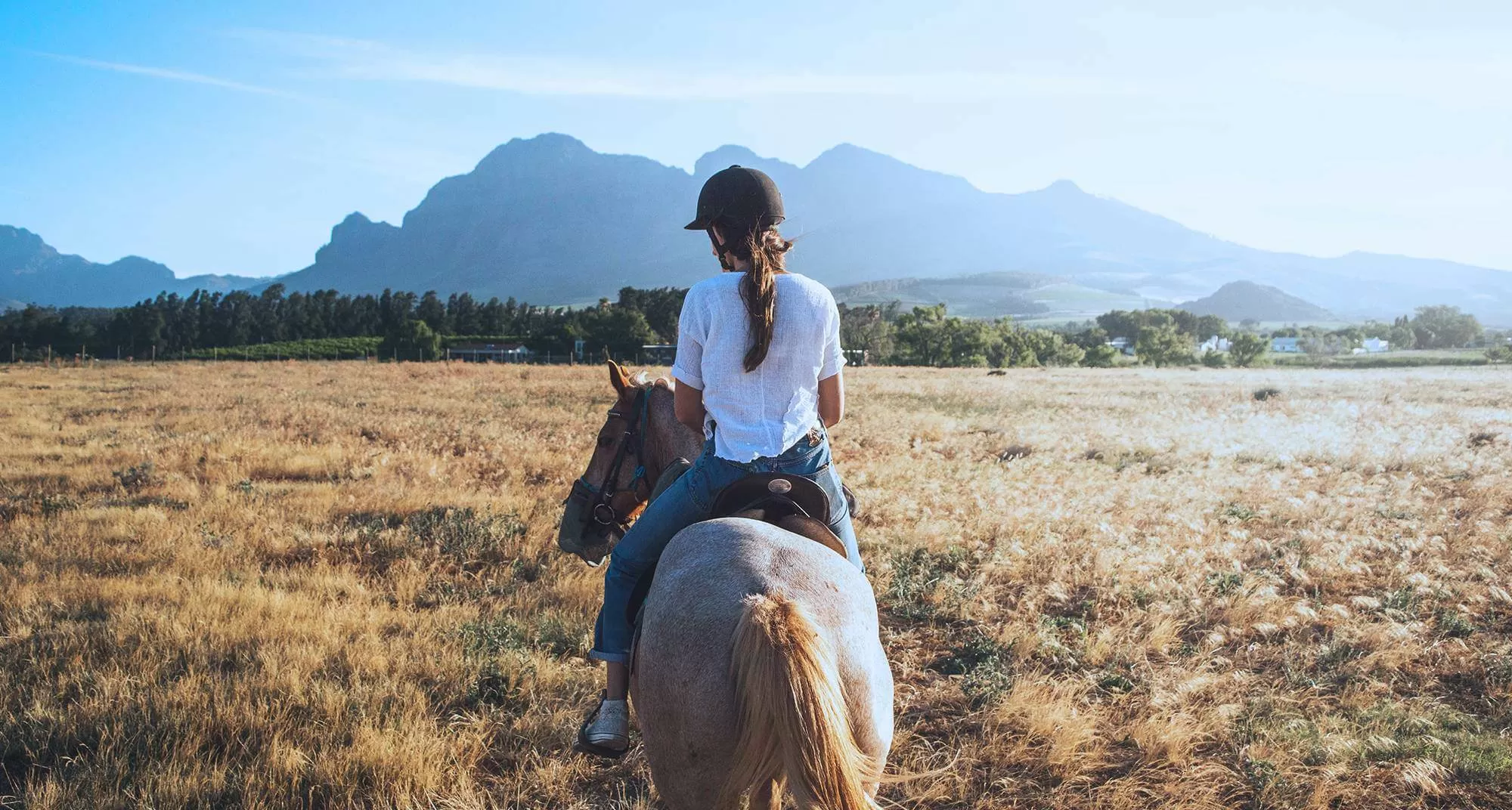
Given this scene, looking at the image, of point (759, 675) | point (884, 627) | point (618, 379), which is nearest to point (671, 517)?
point (759, 675)

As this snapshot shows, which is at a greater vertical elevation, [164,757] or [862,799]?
[862,799]

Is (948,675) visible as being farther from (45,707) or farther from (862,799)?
(45,707)

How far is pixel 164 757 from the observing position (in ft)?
14.2

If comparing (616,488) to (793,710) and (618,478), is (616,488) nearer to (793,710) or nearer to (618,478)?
(618,478)

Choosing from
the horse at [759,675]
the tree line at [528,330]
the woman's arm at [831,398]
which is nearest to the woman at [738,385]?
the woman's arm at [831,398]

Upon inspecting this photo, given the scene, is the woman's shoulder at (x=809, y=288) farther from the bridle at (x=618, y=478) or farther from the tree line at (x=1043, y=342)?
the tree line at (x=1043, y=342)

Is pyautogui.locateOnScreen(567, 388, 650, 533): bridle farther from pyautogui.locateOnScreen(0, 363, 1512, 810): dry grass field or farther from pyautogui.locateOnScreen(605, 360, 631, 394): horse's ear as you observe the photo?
pyautogui.locateOnScreen(0, 363, 1512, 810): dry grass field

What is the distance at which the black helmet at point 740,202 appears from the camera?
145 inches

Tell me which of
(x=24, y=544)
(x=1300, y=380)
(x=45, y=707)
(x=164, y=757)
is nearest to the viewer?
(x=164, y=757)

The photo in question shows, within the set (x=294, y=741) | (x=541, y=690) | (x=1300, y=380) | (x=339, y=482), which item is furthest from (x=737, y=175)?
(x=1300, y=380)

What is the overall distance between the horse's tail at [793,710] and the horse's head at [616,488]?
2470mm

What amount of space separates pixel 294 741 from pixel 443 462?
8.70 m

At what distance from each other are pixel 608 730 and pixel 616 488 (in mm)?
1710

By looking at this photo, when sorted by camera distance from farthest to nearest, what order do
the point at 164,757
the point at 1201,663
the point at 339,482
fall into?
1. the point at 339,482
2. the point at 1201,663
3. the point at 164,757
